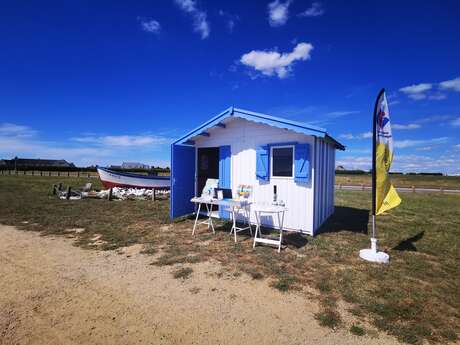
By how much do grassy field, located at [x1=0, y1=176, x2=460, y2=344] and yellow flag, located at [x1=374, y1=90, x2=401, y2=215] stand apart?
1102 mm

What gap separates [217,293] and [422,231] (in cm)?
675

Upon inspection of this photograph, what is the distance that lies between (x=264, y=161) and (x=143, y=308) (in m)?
4.65

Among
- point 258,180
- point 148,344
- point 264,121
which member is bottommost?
point 148,344

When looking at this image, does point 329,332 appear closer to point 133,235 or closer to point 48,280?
point 48,280

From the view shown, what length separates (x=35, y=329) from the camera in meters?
2.58

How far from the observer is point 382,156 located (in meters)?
4.88

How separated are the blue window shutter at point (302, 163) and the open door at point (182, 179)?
3728 millimetres

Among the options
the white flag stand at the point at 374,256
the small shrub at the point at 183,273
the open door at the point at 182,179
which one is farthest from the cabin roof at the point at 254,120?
the small shrub at the point at 183,273

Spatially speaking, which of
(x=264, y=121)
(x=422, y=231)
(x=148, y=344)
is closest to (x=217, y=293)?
(x=148, y=344)

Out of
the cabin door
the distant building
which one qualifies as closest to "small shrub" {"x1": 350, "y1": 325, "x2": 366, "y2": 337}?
the cabin door

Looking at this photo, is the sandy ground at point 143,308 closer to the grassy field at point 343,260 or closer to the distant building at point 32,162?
the grassy field at point 343,260

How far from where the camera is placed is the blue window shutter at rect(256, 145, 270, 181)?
21.9 feet

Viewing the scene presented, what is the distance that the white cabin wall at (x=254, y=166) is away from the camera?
6266 millimetres

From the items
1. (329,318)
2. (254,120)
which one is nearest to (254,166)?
(254,120)
